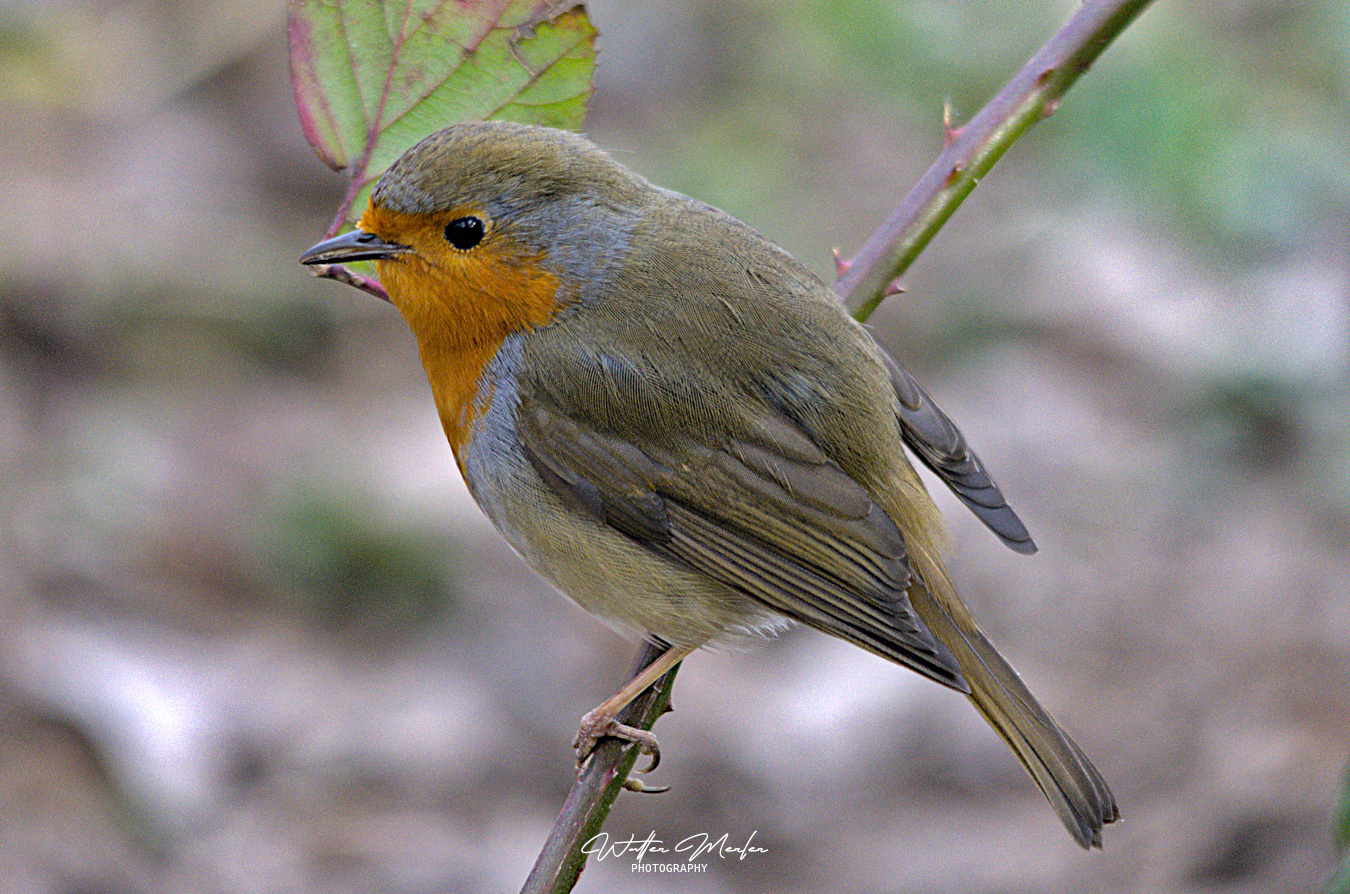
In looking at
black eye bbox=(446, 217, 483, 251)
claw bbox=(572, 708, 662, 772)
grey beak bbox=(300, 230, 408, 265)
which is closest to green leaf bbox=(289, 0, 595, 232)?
grey beak bbox=(300, 230, 408, 265)

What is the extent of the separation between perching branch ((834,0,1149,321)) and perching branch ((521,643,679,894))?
0.75 metres

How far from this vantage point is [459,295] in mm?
2488

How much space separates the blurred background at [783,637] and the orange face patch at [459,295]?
66.4 inches

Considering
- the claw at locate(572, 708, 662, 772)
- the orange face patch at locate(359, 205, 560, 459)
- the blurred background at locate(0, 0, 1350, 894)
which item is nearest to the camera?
the claw at locate(572, 708, 662, 772)

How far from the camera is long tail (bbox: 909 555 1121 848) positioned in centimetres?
226

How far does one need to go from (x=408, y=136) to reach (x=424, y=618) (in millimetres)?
2902

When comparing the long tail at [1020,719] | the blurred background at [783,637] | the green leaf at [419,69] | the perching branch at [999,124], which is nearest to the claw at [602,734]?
the long tail at [1020,719]

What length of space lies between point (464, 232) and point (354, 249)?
224 millimetres

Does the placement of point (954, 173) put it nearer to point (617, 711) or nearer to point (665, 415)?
point (665, 415)

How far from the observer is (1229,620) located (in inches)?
179

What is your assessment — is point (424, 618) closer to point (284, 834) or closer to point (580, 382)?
point (284, 834)

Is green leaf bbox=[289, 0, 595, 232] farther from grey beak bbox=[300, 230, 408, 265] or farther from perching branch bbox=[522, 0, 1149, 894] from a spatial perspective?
perching branch bbox=[522, 0, 1149, 894]

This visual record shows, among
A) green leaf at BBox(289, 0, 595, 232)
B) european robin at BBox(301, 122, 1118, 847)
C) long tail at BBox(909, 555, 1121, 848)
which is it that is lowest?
long tail at BBox(909, 555, 1121, 848)

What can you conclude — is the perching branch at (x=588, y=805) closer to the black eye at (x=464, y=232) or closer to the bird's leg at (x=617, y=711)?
the bird's leg at (x=617, y=711)
